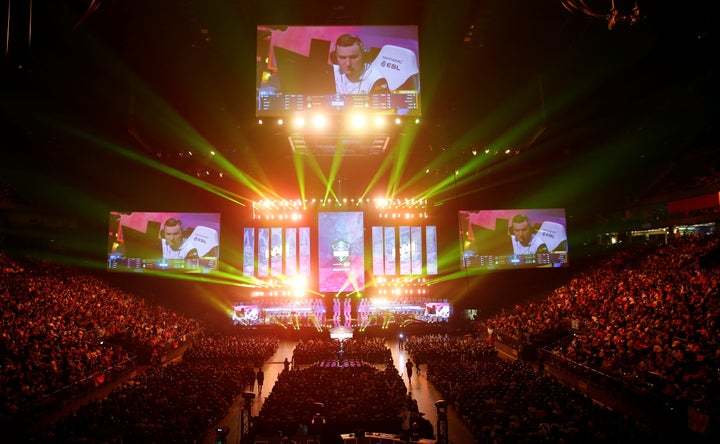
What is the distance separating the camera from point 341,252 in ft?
92.0

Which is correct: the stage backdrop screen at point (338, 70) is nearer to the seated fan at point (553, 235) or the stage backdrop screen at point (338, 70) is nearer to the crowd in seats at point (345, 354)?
the crowd in seats at point (345, 354)

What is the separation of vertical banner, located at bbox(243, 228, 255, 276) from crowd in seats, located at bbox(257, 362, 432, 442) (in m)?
14.3

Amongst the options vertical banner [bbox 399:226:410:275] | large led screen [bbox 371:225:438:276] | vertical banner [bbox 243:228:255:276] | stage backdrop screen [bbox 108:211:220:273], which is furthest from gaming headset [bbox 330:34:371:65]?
stage backdrop screen [bbox 108:211:220:273]

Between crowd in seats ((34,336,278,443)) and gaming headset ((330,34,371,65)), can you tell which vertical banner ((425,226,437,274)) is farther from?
gaming headset ((330,34,371,65))

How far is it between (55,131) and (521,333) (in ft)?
78.0

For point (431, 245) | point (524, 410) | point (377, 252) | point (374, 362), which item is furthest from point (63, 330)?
point (431, 245)

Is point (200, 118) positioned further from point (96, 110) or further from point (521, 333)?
point (521, 333)

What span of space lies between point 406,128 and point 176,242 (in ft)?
55.7

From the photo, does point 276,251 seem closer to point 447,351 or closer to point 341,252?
point 341,252

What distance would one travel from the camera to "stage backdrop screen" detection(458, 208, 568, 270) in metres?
27.8

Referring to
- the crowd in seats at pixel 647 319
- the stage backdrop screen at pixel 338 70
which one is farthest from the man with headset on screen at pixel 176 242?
the crowd in seats at pixel 647 319

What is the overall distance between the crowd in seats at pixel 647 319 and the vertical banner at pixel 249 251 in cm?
1467

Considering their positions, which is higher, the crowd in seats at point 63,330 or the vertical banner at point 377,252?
the vertical banner at point 377,252

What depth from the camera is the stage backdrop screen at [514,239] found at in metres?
27.8
